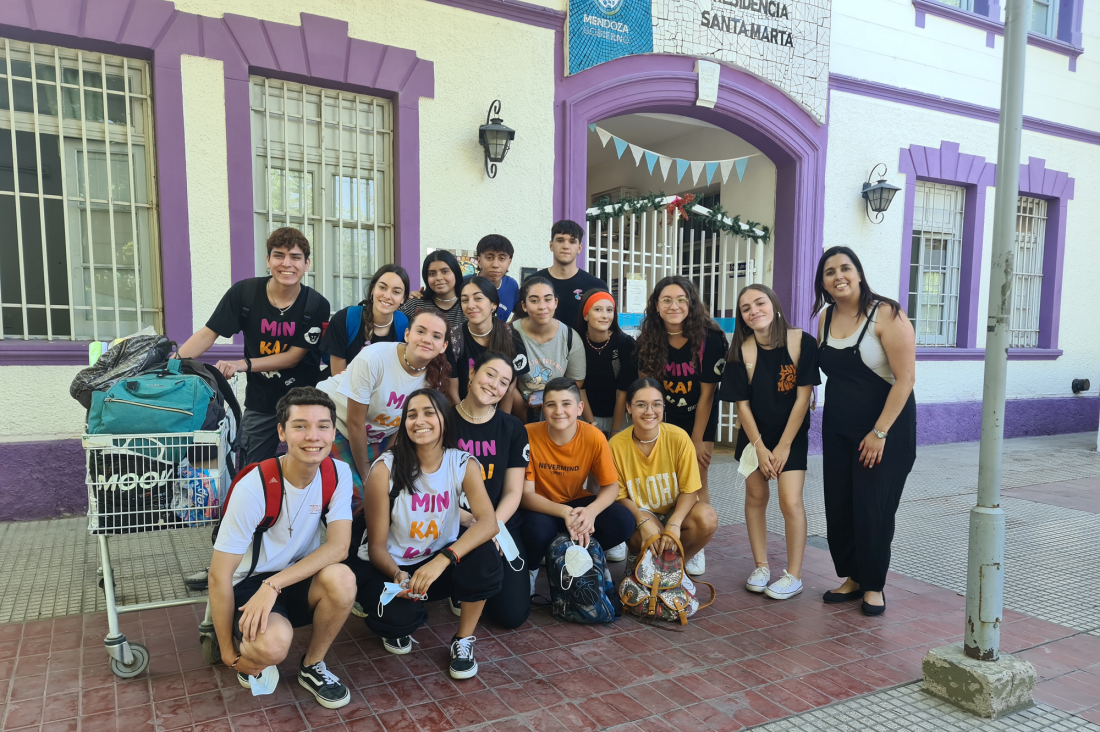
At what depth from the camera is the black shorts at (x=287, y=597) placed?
107 inches

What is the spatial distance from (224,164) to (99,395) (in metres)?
3.23

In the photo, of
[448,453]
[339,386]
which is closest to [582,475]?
[448,453]

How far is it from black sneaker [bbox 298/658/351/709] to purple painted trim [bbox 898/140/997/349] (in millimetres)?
8185

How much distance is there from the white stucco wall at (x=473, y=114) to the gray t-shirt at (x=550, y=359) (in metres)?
2.42

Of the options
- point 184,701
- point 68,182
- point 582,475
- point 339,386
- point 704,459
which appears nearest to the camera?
point 184,701

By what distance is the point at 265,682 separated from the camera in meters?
2.67

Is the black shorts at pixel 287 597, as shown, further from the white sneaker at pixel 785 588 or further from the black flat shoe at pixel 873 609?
the black flat shoe at pixel 873 609

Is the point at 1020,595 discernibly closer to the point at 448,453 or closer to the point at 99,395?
the point at 448,453

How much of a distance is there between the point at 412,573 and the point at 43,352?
364 cm

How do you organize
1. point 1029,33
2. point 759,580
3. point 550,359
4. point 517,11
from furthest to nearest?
1. point 1029,33
2. point 517,11
3. point 550,359
4. point 759,580

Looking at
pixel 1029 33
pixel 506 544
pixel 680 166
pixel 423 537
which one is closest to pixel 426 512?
pixel 423 537

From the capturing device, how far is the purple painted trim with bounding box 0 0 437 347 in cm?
496

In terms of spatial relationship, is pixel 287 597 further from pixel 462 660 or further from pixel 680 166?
pixel 680 166

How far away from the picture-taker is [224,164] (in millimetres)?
5430
